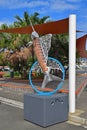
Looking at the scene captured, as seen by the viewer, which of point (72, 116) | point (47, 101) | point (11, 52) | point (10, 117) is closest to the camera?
point (47, 101)

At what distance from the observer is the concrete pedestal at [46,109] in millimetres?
7379

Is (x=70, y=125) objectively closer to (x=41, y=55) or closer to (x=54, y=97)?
(x=54, y=97)

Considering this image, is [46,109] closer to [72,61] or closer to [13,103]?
[72,61]

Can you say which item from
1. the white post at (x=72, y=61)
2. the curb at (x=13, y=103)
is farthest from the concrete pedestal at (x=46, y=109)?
the curb at (x=13, y=103)

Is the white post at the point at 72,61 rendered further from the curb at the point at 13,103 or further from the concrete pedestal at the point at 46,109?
the curb at the point at 13,103

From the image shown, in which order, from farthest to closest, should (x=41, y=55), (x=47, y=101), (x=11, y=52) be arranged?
(x=11, y=52), (x=41, y=55), (x=47, y=101)

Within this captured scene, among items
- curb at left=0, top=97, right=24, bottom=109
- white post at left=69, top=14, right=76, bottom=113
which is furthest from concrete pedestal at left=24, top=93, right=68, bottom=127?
curb at left=0, top=97, right=24, bottom=109

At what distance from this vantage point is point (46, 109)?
24.2ft

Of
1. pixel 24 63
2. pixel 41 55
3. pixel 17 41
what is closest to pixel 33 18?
pixel 17 41

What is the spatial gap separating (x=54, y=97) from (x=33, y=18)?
17.2 m

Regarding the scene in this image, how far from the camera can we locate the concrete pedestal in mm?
7379

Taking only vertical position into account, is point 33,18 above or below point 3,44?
above

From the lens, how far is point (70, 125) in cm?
756

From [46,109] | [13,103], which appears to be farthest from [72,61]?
[13,103]
